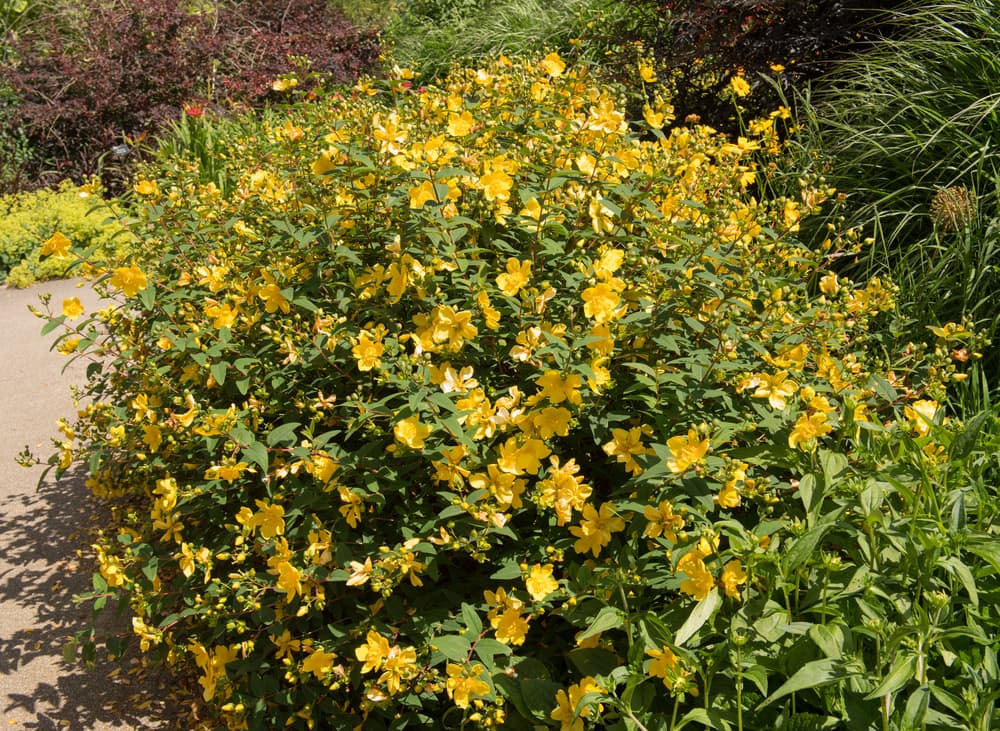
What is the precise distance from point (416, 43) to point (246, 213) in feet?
25.6

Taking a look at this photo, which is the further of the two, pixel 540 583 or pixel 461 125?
pixel 461 125

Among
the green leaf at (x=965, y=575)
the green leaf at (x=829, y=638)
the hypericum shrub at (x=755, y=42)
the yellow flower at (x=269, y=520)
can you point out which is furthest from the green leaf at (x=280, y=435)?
the hypericum shrub at (x=755, y=42)

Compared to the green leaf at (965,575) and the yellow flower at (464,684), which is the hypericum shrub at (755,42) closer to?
the green leaf at (965,575)

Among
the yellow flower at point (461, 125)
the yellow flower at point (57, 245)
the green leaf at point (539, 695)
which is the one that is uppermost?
the yellow flower at point (461, 125)

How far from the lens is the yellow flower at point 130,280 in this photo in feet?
7.20

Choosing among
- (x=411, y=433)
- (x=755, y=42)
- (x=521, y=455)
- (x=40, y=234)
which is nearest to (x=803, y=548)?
(x=521, y=455)

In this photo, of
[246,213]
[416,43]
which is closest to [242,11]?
[416,43]

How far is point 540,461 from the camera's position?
1994 millimetres

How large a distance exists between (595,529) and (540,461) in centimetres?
27

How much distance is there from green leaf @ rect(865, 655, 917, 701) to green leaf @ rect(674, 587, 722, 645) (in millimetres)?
301

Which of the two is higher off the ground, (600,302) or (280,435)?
(600,302)

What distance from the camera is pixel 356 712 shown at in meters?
2.04

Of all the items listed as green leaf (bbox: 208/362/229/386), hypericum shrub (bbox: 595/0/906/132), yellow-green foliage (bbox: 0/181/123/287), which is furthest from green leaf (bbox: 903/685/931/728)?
yellow-green foliage (bbox: 0/181/123/287)

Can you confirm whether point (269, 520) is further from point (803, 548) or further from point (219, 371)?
point (803, 548)
